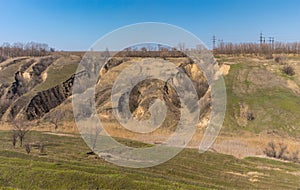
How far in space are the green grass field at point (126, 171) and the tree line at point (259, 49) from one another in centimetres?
6822

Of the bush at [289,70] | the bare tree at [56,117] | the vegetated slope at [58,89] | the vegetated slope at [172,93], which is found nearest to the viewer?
the vegetated slope at [172,93]

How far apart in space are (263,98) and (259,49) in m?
49.8

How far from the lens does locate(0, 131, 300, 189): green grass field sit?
757 inches

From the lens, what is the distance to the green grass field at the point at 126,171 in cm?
1922

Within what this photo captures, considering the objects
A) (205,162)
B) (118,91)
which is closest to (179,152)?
(205,162)

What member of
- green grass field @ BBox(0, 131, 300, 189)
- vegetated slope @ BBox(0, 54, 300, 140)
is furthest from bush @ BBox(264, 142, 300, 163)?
vegetated slope @ BBox(0, 54, 300, 140)

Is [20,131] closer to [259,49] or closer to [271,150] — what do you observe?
[271,150]

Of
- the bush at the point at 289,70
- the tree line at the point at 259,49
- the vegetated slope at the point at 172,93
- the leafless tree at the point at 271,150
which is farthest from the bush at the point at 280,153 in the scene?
the tree line at the point at 259,49

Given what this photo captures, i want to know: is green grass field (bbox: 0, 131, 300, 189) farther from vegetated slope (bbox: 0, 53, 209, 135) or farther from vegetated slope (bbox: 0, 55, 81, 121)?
vegetated slope (bbox: 0, 55, 81, 121)

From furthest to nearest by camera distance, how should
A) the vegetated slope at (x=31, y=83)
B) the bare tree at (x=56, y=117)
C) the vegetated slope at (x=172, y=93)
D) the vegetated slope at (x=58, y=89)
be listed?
the vegetated slope at (x=31, y=83)
the vegetated slope at (x=58, y=89)
the bare tree at (x=56, y=117)
the vegetated slope at (x=172, y=93)

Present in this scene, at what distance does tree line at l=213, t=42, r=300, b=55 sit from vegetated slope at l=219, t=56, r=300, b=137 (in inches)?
1119

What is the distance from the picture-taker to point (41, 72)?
A: 7900 cm

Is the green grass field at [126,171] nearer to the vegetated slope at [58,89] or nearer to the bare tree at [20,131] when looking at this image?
the bare tree at [20,131]

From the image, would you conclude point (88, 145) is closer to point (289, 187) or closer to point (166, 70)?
point (289, 187)
